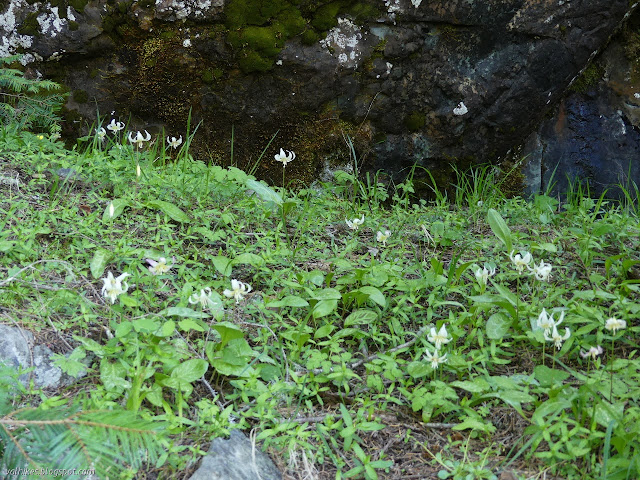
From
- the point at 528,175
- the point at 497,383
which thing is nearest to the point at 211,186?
the point at 497,383

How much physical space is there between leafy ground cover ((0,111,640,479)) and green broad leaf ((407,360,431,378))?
0.05 feet

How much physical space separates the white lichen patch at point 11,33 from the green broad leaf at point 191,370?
11.4 feet

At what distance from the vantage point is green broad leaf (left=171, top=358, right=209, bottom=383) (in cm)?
203

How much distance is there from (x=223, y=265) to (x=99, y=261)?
0.58 meters

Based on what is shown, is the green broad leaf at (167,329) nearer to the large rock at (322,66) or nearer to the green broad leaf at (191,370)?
the green broad leaf at (191,370)

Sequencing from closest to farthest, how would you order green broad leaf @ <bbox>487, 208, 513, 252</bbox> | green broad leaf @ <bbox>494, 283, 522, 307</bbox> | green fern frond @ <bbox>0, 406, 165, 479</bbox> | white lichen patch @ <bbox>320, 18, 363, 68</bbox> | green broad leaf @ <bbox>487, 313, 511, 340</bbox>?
green fern frond @ <bbox>0, 406, 165, 479</bbox> → green broad leaf @ <bbox>487, 313, 511, 340</bbox> → green broad leaf @ <bbox>494, 283, 522, 307</bbox> → green broad leaf @ <bbox>487, 208, 513, 252</bbox> → white lichen patch @ <bbox>320, 18, 363, 68</bbox>

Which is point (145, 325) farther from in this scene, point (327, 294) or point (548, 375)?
point (548, 375)

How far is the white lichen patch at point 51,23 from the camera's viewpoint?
4215 millimetres

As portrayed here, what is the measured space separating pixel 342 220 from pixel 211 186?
936mm

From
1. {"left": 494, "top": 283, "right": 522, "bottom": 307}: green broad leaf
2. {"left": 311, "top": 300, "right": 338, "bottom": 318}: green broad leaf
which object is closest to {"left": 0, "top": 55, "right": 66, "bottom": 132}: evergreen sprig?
{"left": 311, "top": 300, "right": 338, "bottom": 318}: green broad leaf

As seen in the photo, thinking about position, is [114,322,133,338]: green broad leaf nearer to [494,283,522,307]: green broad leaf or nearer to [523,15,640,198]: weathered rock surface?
[494,283,522,307]: green broad leaf

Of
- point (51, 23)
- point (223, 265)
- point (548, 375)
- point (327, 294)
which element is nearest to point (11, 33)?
point (51, 23)

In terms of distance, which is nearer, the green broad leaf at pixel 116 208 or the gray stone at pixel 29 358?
the gray stone at pixel 29 358

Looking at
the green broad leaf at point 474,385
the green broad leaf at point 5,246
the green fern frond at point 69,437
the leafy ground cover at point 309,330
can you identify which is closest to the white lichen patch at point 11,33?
the leafy ground cover at point 309,330
